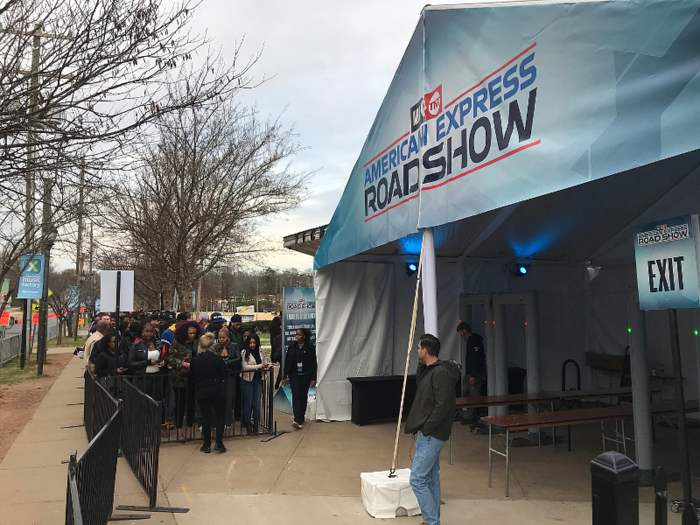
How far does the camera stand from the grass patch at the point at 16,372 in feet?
52.1

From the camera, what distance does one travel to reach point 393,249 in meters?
9.59

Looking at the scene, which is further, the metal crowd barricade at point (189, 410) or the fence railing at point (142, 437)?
the metal crowd barricade at point (189, 410)

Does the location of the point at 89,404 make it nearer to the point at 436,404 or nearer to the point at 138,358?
the point at 138,358

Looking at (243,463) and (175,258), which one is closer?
(243,463)

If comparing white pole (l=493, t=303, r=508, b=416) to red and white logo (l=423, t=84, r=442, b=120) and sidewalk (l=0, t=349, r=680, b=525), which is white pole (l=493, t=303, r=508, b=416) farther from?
red and white logo (l=423, t=84, r=442, b=120)

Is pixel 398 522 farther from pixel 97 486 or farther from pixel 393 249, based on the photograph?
pixel 393 249

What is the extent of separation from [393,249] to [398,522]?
17.1 ft

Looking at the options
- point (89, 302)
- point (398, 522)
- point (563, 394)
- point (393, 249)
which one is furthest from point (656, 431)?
point (89, 302)

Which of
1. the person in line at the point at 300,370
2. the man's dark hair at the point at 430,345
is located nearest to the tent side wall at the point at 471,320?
the person in line at the point at 300,370

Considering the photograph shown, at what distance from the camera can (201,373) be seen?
7.15m

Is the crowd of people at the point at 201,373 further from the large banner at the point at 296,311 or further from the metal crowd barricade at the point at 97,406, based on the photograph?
the large banner at the point at 296,311

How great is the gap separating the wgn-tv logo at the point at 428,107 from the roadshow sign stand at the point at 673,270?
8.20 feet

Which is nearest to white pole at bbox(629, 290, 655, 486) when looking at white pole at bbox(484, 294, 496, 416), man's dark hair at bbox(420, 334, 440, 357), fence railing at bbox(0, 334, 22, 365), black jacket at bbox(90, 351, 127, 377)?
white pole at bbox(484, 294, 496, 416)

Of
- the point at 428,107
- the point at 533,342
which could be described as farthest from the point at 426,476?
the point at 533,342
